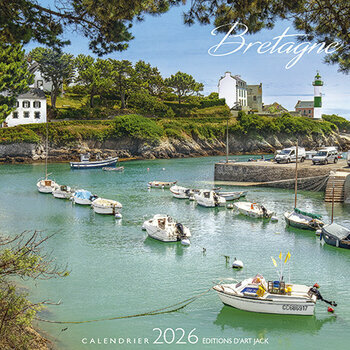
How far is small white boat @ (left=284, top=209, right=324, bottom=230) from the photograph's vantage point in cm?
3625

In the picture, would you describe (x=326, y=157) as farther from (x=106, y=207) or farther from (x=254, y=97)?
(x=254, y=97)

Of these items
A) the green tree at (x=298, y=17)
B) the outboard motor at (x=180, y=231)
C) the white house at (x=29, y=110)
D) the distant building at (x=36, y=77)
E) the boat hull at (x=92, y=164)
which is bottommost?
the outboard motor at (x=180, y=231)

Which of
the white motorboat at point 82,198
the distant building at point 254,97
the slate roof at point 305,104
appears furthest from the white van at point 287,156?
the slate roof at point 305,104

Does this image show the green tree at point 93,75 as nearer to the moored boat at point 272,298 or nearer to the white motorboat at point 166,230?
the white motorboat at point 166,230

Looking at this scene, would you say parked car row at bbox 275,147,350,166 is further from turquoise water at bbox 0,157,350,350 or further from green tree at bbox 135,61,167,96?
green tree at bbox 135,61,167,96

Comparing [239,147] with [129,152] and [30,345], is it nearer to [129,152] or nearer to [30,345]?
[129,152]

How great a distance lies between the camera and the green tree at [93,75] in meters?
116

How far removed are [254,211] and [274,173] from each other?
Result: 22.4 metres

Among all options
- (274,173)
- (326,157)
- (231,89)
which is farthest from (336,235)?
(231,89)

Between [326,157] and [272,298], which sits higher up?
[326,157]

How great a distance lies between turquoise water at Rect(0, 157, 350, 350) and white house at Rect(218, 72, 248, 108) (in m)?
99.2

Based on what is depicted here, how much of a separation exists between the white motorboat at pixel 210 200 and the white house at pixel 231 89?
341 ft

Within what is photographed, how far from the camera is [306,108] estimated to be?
194000 mm

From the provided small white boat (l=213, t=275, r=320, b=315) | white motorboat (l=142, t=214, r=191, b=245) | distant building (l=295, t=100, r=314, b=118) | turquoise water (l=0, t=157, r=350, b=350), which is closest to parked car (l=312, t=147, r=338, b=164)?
turquoise water (l=0, t=157, r=350, b=350)
